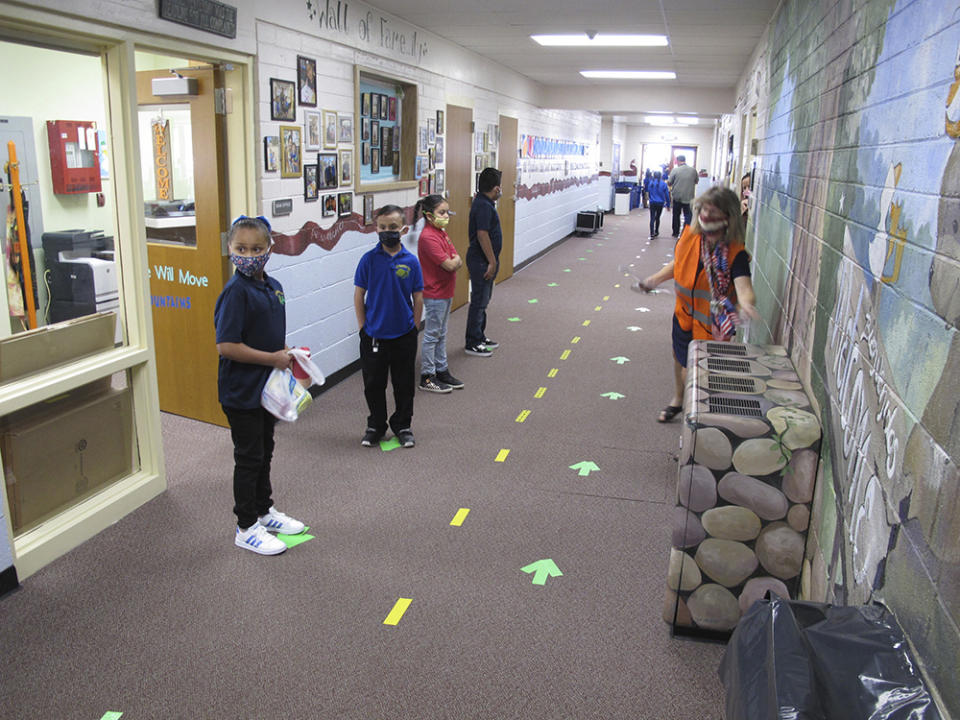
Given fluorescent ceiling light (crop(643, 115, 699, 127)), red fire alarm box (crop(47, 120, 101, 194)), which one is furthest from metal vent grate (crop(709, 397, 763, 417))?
fluorescent ceiling light (crop(643, 115, 699, 127))

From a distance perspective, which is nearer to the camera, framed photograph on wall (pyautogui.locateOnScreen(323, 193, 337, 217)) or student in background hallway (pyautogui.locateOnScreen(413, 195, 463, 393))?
student in background hallway (pyautogui.locateOnScreen(413, 195, 463, 393))

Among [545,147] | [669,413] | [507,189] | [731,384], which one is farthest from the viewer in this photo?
[545,147]

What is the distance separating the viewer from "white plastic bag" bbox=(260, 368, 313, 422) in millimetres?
3221

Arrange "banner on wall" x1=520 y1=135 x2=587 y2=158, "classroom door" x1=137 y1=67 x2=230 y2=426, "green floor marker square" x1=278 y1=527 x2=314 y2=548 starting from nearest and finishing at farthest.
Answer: "green floor marker square" x1=278 y1=527 x2=314 y2=548, "classroom door" x1=137 y1=67 x2=230 y2=426, "banner on wall" x1=520 y1=135 x2=587 y2=158

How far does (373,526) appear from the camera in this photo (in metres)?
3.63

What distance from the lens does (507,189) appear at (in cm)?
1029

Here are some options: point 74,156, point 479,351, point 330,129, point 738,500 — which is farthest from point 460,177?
point 738,500

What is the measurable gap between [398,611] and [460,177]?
6182 millimetres

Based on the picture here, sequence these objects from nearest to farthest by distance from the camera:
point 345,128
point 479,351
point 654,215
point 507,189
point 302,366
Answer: point 302,366, point 345,128, point 479,351, point 507,189, point 654,215

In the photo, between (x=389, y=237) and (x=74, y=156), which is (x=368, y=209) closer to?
(x=389, y=237)

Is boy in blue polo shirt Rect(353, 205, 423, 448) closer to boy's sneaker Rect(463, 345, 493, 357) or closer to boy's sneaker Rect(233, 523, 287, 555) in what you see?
boy's sneaker Rect(233, 523, 287, 555)

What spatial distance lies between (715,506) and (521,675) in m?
0.91

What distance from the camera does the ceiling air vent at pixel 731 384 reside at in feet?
9.33

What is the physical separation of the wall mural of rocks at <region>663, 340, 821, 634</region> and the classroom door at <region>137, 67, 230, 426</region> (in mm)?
3159
